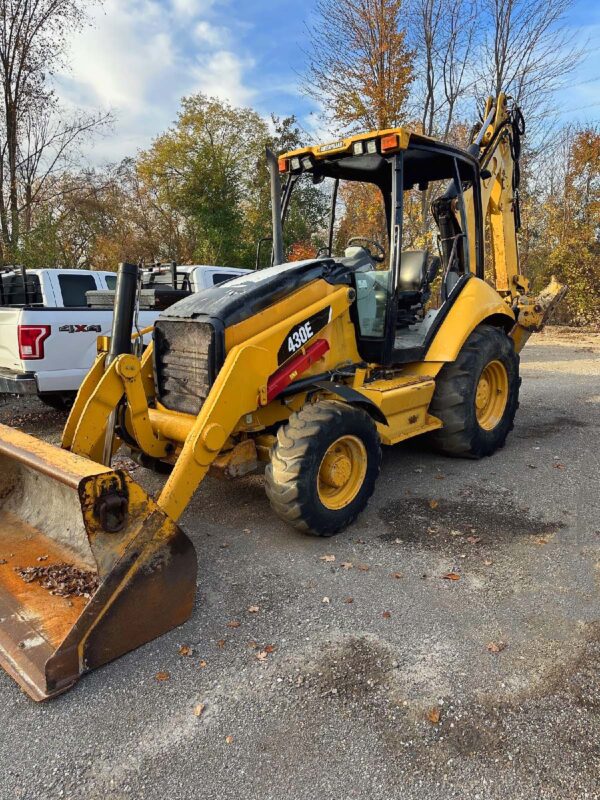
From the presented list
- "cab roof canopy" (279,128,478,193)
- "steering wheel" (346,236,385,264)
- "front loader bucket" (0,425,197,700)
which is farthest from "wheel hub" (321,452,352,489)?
"cab roof canopy" (279,128,478,193)

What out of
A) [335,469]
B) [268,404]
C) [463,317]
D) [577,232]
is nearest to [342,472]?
[335,469]

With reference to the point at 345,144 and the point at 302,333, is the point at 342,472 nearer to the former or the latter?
the point at 302,333

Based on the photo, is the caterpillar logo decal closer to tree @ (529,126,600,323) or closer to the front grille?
the front grille

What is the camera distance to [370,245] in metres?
6.05

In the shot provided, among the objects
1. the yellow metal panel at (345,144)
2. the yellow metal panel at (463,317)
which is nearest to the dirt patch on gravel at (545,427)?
the yellow metal panel at (463,317)

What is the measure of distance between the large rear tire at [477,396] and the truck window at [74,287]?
6.52 m

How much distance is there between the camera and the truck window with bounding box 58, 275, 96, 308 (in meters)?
9.39

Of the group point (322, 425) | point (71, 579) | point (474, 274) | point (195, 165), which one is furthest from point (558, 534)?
point (195, 165)

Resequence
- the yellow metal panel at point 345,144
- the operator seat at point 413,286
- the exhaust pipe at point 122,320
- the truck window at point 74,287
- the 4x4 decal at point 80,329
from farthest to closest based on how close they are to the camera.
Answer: the truck window at point 74,287 → the 4x4 decal at point 80,329 → the operator seat at point 413,286 → the yellow metal panel at point 345,144 → the exhaust pipe at point 122,320

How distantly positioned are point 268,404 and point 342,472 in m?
0.74

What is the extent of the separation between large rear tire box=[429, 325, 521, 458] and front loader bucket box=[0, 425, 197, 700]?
10.3ft

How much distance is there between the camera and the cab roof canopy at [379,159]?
4.66 meters

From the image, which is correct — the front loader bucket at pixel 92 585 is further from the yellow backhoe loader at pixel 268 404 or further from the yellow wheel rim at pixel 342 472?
the yellow wheel rim at pixel 342 472

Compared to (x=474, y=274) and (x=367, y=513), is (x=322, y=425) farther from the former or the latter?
(x=474, y=274)
